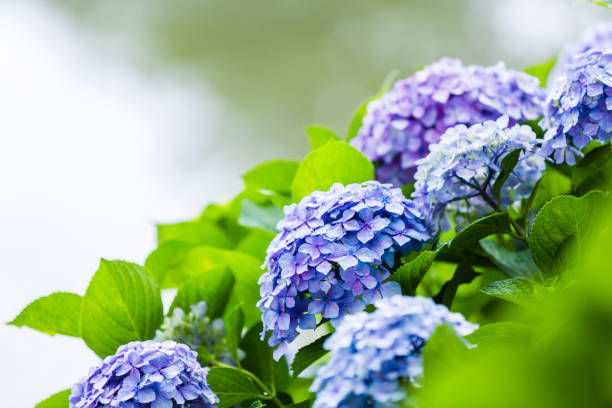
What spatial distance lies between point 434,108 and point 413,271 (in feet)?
0.81

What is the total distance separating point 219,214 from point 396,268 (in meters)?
0.43

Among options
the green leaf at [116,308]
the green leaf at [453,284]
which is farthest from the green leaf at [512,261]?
the green leaf at [116,308]

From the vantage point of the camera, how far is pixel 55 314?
2.28 feet

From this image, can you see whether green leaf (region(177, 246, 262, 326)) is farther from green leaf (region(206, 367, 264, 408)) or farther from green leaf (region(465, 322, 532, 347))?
green leaf (region(465, 322, 532, 347))

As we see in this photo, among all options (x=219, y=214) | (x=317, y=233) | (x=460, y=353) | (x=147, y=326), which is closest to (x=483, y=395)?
(x=460, y=353)

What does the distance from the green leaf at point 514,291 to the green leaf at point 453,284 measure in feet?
0.21

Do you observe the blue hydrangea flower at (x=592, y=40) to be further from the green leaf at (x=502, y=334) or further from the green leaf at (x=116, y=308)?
the green leaf at (x=116, y=308)

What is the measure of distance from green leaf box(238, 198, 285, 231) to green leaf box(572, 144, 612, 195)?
1.02ft

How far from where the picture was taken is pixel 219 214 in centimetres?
95

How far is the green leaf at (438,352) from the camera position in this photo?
0.35 metres

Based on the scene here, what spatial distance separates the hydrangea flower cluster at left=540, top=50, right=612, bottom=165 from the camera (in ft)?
1.78

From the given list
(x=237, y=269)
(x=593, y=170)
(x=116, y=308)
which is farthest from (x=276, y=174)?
(x=593, y=170)

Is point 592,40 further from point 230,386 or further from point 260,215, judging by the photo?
point 230,386

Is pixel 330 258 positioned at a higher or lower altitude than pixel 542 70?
lower
